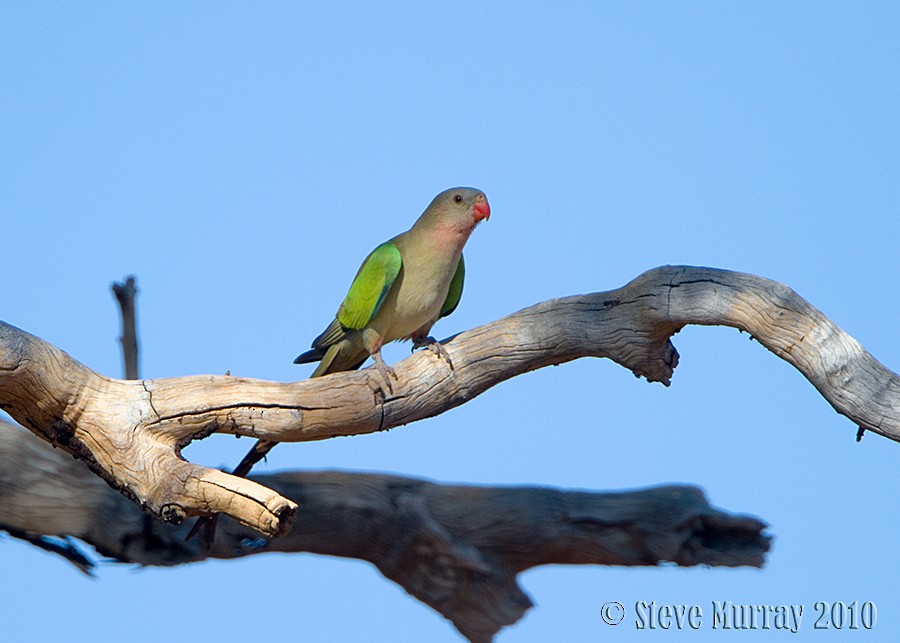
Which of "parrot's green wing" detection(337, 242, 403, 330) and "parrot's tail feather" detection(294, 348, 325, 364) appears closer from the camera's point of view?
"parrot's green wing" detection(337, 242, 403, 330)

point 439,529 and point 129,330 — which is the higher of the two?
point 129,330

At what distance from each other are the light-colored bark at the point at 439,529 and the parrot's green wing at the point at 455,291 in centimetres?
121

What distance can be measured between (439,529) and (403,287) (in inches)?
65.6

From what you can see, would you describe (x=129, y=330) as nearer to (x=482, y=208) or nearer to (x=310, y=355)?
(x=310, y=355)

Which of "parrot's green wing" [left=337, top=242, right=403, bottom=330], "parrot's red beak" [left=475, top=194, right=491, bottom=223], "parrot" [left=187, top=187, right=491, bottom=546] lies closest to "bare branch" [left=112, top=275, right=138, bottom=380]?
"parrot" [left=187, top=187, right=491, bottom=546]

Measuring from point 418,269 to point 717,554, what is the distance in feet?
8.29

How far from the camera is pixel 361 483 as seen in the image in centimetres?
618

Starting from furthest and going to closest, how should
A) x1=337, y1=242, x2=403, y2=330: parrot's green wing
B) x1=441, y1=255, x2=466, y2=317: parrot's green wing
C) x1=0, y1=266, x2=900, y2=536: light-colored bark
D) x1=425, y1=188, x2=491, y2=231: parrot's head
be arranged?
x1=441, y1=255, x2=466, y2=317: parrot's green wing < x1=425, y1=188, x2=491, y2=231: parrot's head < x1=337, y1=242, x2=403, y2=330: parrot's green wing < x1=0, y1=266, x2=900, y2=536: light-colored bark

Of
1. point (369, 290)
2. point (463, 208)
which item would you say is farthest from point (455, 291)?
point (369, 290)

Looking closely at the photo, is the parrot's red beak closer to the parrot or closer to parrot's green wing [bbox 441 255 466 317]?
the parrot

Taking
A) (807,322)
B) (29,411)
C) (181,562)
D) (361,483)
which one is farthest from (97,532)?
(807,322)

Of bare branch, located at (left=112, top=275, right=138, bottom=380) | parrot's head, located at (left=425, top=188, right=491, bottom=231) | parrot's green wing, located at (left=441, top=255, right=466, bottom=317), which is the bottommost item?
bare branch, located at (left=112, top=275, right=138, bottom=380)

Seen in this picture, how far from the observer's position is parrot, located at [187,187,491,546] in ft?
17.1

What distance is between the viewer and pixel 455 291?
5688 millimetres
